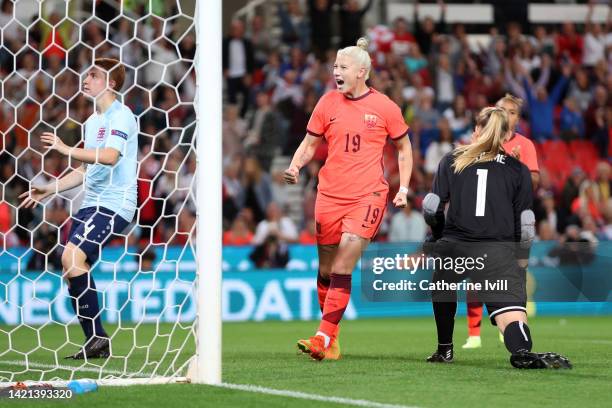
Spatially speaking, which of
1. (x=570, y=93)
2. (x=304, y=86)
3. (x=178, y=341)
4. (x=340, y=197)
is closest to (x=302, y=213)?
(x=304, y=86)

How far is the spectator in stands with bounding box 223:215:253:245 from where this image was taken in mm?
15883

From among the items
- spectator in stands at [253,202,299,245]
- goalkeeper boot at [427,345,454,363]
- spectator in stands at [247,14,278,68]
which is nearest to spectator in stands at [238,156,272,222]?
spectator in stands at [253,202,299,245]

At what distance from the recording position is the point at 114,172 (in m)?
7.95

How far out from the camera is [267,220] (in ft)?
53.3

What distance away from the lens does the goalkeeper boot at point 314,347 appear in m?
7.49

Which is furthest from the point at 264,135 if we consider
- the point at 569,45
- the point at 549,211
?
the point at 569,45

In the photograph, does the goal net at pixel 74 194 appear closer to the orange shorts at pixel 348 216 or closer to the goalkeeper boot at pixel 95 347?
Result: the goalkeeper boot at pixel 95 347

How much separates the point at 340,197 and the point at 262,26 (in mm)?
11909

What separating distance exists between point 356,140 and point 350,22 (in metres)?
11.8

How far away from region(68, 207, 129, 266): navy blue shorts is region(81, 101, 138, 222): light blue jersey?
0.16ft

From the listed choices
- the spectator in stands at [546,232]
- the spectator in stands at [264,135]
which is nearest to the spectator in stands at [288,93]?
the spectator in stands at [264,135]

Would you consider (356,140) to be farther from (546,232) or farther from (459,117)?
(459,117)

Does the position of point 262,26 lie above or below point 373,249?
above

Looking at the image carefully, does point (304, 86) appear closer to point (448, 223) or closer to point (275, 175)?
point (275, 175)
